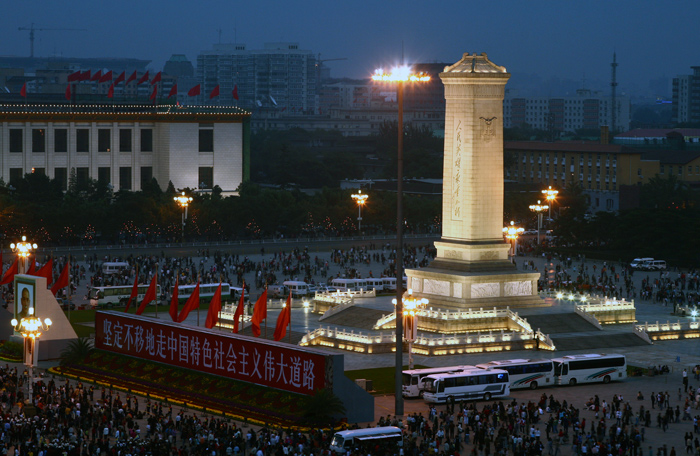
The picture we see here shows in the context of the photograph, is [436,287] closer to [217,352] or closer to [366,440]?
[217,352]

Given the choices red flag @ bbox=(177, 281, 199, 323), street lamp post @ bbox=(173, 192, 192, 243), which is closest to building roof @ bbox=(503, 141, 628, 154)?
street lamp post @ bbox=(173, 192, 192, 243)

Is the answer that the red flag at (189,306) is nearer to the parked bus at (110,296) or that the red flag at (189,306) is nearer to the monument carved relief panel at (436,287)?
the monument carved relief panel at (436,287)

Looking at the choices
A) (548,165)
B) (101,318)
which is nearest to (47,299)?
(101,318)

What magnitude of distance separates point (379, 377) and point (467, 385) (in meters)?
5.56

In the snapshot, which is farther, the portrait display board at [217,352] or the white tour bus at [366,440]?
the portrait display board at [217,352]

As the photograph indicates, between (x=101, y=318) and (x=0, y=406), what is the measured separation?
448 inches

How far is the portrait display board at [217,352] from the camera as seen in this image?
48.0 meters

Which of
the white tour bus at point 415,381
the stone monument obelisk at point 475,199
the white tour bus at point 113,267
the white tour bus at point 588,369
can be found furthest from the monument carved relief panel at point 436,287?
the white tour bus at point 113,267

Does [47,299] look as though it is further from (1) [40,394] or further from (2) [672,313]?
(2) [672,313]

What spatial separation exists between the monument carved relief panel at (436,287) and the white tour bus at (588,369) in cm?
1178

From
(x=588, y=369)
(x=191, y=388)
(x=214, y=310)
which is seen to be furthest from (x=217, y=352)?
(x=588, y=369)

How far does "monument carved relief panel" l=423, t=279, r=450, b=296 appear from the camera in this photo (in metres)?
67.8

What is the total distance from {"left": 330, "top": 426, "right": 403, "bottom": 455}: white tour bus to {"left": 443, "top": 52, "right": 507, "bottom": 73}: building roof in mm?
28806

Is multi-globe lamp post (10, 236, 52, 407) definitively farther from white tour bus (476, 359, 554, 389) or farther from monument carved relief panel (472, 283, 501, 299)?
monument carved relief panel (472, 283, 501, 299)
